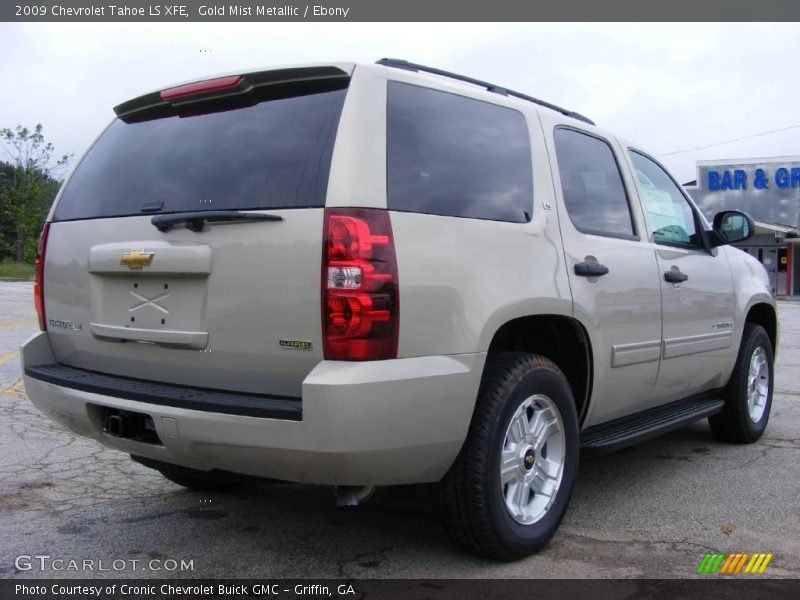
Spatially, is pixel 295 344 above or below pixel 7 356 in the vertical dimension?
above

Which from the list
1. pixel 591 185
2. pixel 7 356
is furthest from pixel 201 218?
pixel 7 356

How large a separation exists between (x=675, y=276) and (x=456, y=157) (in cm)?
174

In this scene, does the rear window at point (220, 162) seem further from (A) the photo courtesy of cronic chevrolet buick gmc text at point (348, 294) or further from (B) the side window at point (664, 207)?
(B) the side window at point (664, 207)

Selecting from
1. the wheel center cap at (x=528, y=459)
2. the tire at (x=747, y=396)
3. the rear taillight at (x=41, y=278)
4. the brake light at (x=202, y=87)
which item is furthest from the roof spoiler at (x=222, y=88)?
the tire at (x=747, y=396)

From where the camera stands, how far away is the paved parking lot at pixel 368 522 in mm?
3102

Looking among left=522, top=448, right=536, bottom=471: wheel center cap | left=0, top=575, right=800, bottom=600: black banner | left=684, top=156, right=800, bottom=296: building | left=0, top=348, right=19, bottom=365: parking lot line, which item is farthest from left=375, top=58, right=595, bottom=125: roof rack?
left=684, top=156, right=800, bottom=296: building

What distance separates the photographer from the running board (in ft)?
12.0

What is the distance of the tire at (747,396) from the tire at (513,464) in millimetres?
2206

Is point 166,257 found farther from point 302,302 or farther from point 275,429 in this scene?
point 275,429

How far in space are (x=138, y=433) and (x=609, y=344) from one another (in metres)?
2.12

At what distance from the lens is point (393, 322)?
2596mm

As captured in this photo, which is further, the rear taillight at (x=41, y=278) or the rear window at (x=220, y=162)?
the rear taillight at (x=41, y=278)

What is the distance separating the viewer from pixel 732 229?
483cm

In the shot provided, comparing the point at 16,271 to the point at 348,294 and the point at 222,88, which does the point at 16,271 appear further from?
the point at 348,294
